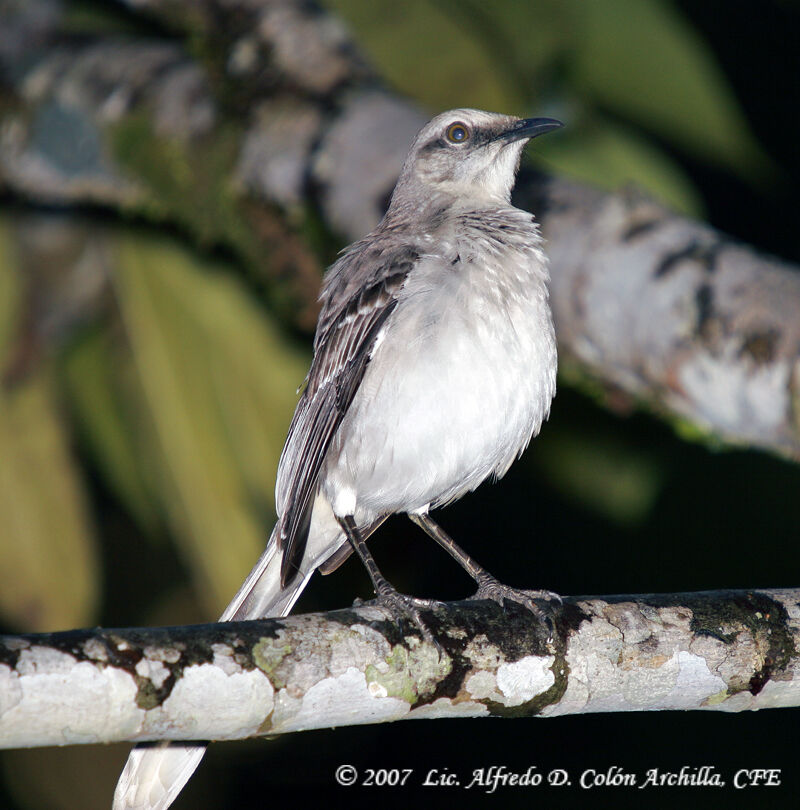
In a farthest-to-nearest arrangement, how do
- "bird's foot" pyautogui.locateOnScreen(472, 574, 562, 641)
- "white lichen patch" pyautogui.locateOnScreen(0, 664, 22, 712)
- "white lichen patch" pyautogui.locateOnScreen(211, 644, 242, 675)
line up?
A: 1. "bird's foot" pyautogui.locateOnScreen(472, 574, 562, 641)
2. "white lichen patch" pyautogui.locateOnScreen(211, 644, 242, 675)
3. "white lichen patch" pyautogui.locateOnScreen(0, 664, 22, 712)

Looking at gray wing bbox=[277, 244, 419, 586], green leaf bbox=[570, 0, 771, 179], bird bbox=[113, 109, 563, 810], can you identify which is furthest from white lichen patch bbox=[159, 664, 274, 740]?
green leaf bbox=[570, 0, 771, 179]

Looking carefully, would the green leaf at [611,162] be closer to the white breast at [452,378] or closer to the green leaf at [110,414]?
the white breast at [452,378]

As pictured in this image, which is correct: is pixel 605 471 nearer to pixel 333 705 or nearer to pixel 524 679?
pixel 524 679

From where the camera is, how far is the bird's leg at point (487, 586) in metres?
3.32

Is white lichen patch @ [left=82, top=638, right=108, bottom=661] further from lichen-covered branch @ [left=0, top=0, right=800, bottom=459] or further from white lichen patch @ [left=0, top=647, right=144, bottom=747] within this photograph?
lichen-covered branch @ [left=0, top=0, right=800, bottom=459]

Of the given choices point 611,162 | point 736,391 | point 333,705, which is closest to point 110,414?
point 611,162

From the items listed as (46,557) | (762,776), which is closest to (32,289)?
(46,557)

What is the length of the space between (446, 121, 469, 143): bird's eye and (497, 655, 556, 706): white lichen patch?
287cm

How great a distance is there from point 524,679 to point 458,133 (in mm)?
2953

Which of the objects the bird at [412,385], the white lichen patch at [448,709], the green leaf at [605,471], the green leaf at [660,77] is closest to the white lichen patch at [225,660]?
the white lichen patch at [448,709]

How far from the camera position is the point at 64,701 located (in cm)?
238

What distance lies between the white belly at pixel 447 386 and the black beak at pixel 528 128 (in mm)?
814

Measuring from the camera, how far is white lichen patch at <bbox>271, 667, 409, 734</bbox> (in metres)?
2.67

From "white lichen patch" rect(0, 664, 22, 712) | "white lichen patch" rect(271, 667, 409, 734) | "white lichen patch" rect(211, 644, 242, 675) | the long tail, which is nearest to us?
"white lichen patch" rect(0, 664, 22, 712)
